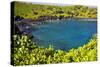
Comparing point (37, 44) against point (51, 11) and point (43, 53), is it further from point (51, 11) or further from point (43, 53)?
point (51, 11)

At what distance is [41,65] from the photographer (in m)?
2.28

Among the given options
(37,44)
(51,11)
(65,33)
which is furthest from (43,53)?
(51,11)

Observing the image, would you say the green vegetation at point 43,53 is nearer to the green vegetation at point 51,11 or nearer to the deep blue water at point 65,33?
the deep blue water at point 65,33

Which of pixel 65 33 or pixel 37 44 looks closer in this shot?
pixel 37 44

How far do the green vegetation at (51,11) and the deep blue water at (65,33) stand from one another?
75 mm

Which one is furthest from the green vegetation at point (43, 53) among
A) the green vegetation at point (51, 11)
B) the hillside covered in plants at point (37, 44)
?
the green vegetation at point (51, 11)

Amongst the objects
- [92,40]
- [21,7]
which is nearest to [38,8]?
[21,7]

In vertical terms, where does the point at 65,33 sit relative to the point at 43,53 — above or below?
above

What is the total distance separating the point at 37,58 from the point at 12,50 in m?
0.28

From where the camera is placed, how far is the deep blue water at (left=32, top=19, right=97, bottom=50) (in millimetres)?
2275

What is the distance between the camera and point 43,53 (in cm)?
227

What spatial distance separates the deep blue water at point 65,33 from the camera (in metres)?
2.28

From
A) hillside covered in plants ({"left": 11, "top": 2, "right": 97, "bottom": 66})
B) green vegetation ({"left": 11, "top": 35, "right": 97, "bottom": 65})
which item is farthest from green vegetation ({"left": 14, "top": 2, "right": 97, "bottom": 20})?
green vegetation ({"left": 11, "top": 35, "right": 97, "bottom": 65})

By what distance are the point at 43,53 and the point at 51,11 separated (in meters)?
0.47
